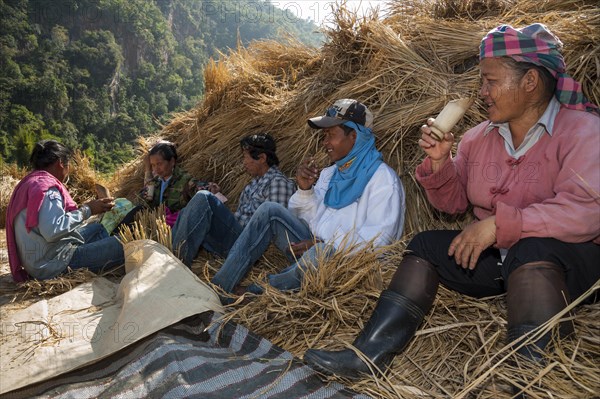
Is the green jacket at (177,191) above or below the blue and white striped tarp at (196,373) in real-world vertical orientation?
below

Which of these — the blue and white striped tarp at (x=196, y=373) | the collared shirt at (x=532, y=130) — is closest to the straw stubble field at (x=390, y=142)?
the blue and white striped tarp at (x=196, y=373)

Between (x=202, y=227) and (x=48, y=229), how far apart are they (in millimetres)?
969

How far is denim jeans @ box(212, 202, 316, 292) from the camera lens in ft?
8.25

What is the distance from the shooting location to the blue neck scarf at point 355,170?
8.24ft

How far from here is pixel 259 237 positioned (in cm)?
258

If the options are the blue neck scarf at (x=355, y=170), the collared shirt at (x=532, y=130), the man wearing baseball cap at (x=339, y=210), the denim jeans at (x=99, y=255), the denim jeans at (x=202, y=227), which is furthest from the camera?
the denim jeans at (x=99, y=255)

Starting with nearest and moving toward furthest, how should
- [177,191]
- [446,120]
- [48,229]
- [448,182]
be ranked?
1. [446,120]
2. [448,182]
3. [48,229]
4. [177,191]

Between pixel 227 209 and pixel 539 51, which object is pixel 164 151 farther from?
pixel 539 51

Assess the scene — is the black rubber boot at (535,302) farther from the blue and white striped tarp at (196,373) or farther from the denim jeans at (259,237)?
the denim jeans at (259,237)

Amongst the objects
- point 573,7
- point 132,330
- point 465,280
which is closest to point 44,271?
point 132,330

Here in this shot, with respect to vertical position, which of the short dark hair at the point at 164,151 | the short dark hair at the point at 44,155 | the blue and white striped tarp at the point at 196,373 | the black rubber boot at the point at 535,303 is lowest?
the blue and white striped tarp at the point at 196,373

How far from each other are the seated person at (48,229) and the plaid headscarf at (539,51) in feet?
8.55

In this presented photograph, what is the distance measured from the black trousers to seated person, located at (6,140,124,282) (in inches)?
88.5

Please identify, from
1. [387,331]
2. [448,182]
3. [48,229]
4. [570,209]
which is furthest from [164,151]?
[570,209]
